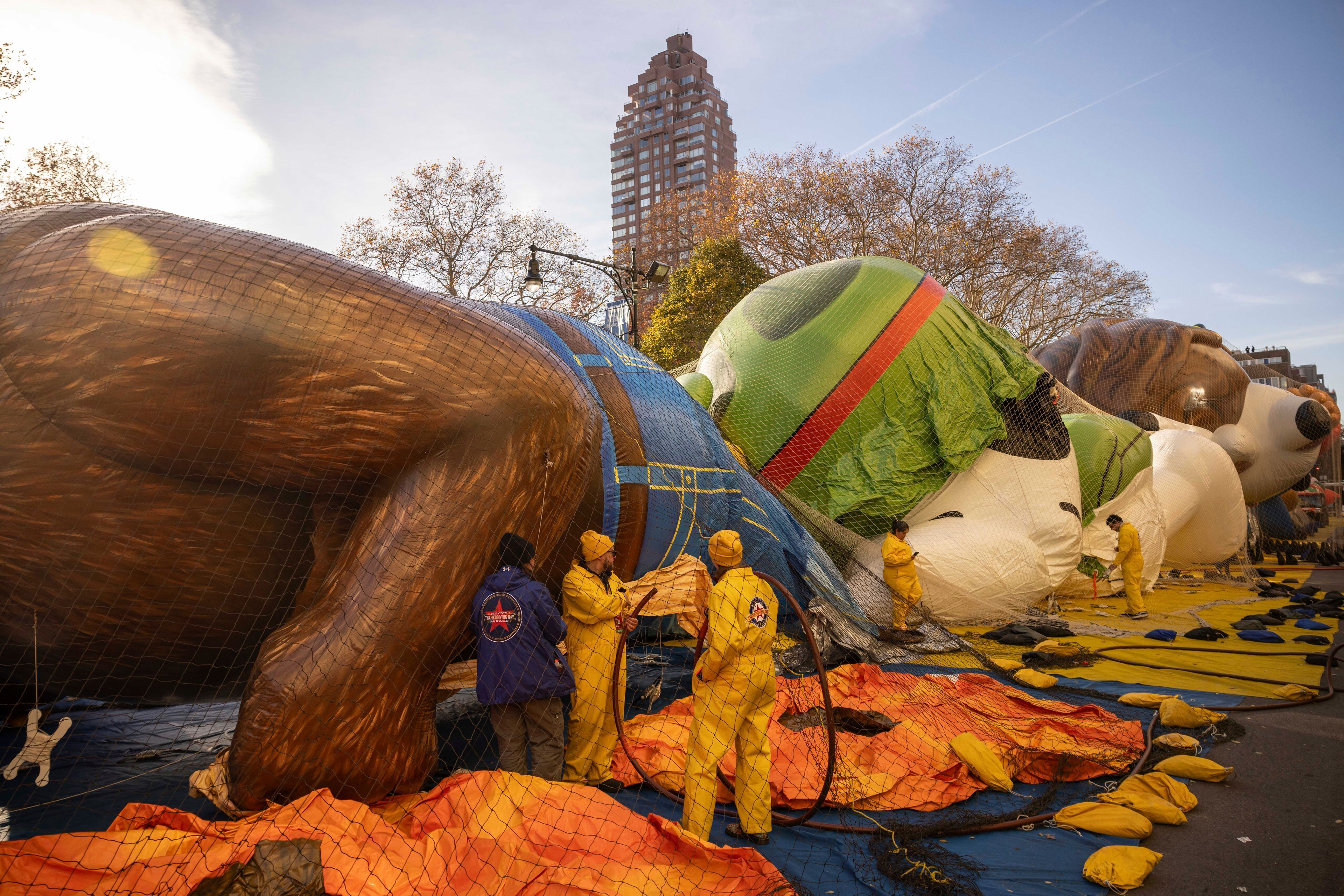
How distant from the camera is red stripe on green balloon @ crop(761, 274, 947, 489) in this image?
7.71 metres

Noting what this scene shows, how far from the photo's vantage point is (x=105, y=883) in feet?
8.86

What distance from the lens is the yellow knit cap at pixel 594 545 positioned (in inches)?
161

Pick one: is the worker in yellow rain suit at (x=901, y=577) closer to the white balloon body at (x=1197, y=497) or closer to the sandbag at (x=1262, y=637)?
the sandbag at (x=1262, y=637)

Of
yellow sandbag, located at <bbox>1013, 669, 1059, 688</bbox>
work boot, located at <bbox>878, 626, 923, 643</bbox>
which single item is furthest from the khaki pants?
yellow sandbag, located at <bbox>1013, 669, 1059, 688</bbox>

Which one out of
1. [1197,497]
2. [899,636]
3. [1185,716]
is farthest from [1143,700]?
[1197,497]

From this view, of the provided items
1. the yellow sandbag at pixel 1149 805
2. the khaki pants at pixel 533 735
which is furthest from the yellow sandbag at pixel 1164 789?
the khaki pants at pixel 533 735

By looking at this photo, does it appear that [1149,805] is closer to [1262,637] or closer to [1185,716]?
[1185,716]

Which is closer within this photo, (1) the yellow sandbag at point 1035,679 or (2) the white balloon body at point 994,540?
(1) the yellow sandbag at point 1035,679

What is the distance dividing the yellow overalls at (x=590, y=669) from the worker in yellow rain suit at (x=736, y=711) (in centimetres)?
73

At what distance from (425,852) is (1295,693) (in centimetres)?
609

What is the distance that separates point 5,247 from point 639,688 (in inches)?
174

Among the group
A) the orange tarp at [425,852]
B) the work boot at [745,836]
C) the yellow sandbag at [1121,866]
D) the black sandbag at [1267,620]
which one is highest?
the black sandbag at [1267,620]

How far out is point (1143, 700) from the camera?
546 centimetres

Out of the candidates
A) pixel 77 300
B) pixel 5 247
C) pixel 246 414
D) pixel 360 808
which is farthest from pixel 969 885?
pixel 5 247
